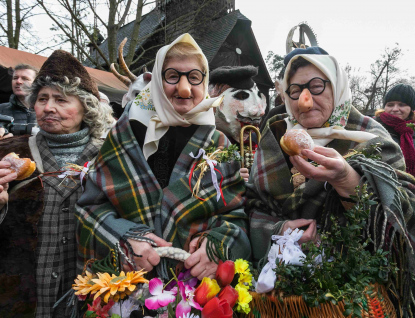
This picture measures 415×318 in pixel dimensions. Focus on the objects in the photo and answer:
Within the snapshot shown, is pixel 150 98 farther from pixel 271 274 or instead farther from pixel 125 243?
pixel 271 274

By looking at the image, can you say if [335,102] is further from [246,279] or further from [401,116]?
[401,116]

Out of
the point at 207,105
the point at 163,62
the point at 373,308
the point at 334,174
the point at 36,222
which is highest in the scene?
the point at 163,62

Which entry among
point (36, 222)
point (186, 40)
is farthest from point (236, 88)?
point (36, 222)

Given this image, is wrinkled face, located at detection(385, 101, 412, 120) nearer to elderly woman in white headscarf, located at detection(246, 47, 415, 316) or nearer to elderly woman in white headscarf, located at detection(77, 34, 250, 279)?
elderly woman in white headscarf, located at detection(246, 47, 415, 316)

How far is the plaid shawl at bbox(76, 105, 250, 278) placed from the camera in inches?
60.0

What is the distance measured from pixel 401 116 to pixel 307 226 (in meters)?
2.94

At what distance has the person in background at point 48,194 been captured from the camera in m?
1.72

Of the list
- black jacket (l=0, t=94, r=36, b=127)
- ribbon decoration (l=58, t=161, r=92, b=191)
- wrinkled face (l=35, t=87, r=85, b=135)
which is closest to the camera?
ribbon decoration (l=58, t=161, r=92, b=191)

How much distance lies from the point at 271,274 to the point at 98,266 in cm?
79

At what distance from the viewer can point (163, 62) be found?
1.77m

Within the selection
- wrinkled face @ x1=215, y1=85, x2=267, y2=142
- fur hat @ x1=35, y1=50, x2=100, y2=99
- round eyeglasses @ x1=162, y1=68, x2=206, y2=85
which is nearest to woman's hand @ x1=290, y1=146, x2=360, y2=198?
round eyeglasses @ x1=162, y1=68, x2=206, y2=85

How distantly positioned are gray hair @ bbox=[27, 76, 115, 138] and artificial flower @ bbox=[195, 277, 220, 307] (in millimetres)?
1405

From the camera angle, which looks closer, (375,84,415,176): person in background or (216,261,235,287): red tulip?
(216,261,235,287): red tulip

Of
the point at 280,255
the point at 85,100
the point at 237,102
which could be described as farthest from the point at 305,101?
the point at 237,102
